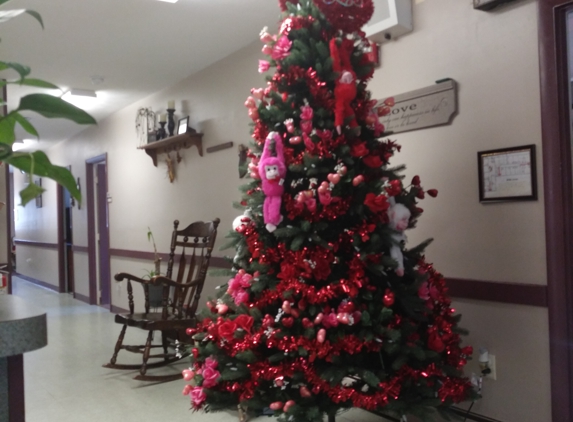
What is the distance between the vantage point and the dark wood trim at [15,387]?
2.75ft

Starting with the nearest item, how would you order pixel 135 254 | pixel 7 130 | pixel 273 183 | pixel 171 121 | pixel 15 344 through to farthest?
pixel 7 130
pixel 15 344
pixel 273 183
pixel 171 121
pixel 135 254

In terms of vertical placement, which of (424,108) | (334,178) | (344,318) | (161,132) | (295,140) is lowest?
(344,318)

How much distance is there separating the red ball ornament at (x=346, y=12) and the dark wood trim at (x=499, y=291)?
1.17 meters

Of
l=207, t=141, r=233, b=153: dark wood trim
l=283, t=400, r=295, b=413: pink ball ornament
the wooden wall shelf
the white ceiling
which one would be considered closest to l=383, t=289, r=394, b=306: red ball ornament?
l=283, t=400, r=295, b=413: pink ball ornament

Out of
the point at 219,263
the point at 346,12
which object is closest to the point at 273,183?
the point at 346,12

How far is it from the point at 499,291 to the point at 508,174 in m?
0.48

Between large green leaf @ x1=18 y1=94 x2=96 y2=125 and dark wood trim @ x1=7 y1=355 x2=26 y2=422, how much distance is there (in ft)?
1.72

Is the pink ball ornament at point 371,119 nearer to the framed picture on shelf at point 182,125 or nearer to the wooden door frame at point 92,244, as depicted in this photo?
Result: the framed picture on shelf at point 182,125

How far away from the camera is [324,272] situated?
1802 millimetres

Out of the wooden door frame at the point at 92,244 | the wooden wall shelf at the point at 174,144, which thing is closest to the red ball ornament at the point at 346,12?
the wooden wall shelf at the point at 174,144

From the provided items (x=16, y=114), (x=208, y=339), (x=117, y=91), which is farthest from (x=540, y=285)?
(x=117, y=91)

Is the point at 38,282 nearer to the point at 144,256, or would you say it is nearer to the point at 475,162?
the point at 144,256

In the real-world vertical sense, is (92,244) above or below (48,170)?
below

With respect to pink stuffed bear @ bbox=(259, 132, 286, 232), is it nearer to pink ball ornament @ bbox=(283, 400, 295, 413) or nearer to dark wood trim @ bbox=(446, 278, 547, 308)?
pink ball ornament @ bbox=(283, 400, 295, 413)
